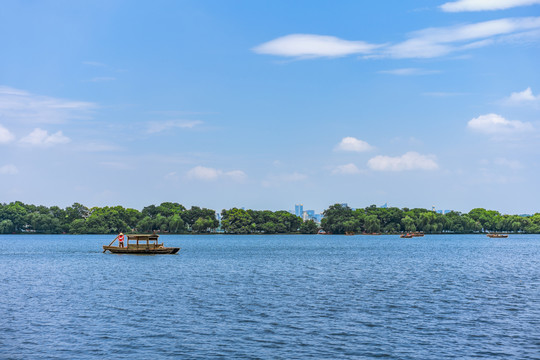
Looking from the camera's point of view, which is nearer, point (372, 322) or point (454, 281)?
point (372, 322)

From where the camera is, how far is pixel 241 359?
26.6 meters

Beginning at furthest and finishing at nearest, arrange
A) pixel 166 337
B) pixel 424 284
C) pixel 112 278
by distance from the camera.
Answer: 1. pixel 112 278
2. pixel 424 284
3. pixel 166 337

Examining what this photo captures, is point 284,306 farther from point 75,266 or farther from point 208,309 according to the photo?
point 75,266

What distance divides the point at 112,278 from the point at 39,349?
1370 inches

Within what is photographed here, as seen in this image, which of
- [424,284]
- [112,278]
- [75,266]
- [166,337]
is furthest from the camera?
[75,266]

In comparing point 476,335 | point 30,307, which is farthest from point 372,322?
point 30,307

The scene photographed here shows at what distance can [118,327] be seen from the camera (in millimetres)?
33781

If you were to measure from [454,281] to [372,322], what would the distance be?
88.4 feet

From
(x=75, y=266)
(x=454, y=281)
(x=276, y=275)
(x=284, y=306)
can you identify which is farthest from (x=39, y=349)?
(x=75, y=266)

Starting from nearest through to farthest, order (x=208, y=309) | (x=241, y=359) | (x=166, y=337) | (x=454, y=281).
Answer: (x=241, y=359) < (x=166, y=337) < (x=208, y=309) < (x=454, y=281)

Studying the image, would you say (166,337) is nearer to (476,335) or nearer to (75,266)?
(476,335)

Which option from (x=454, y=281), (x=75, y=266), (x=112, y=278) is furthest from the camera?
(x=75, y=266)

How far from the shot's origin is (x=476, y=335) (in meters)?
31.5

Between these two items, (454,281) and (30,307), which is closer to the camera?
(30,307)
